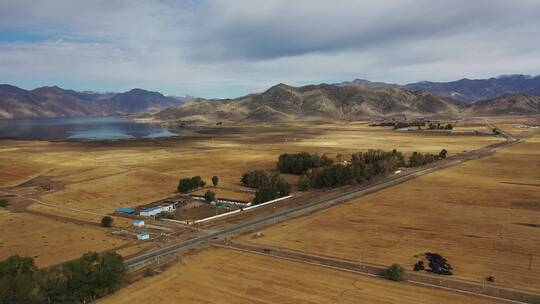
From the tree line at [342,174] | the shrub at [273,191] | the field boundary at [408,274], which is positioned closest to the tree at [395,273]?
the field boundary at [408,274]

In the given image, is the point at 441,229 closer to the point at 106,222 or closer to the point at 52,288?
the point at 106,222

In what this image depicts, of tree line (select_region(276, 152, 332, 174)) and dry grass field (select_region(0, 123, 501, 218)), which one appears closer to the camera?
dry grass field (select_region(0, 123, 501, 218))

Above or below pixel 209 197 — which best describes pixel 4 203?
below

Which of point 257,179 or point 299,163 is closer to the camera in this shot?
point 257,179

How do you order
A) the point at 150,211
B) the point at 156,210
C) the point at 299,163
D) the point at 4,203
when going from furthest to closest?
the point at 299,163
the point at 4,203
the point at 156,210
the point at 150,211

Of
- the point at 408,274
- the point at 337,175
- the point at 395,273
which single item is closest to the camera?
the point at 395,273

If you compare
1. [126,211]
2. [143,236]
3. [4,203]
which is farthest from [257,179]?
[4,203]

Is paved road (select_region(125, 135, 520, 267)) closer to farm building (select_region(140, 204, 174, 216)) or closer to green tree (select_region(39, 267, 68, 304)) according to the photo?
green tree (select_region(39, 267, 68, 304))

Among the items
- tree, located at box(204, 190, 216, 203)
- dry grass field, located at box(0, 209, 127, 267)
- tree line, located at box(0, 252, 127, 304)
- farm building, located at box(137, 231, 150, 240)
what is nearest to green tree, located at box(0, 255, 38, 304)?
tree line, located at box(0, 252, 127, 304)

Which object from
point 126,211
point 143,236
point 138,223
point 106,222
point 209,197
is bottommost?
point 143,236
